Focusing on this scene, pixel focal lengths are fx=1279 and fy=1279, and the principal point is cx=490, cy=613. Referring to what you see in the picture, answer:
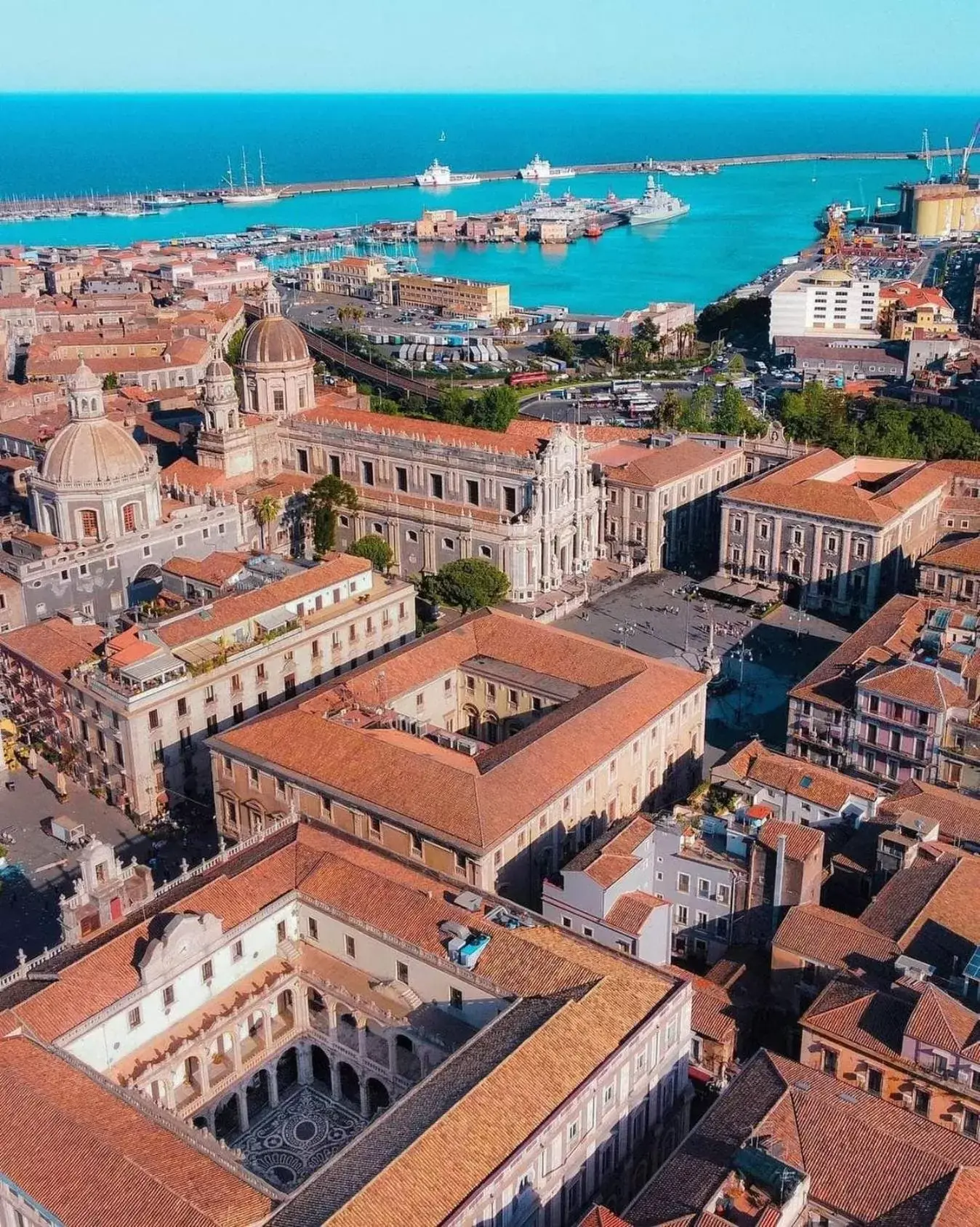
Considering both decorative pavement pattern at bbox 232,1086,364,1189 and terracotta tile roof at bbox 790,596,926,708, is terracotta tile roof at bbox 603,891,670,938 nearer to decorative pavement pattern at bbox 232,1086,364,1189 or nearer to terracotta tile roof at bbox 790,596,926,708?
decorative pavement pattern at bbox 232,1086,364,1189

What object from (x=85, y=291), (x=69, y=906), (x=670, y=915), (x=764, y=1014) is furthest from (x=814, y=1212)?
(x=85, y=291)

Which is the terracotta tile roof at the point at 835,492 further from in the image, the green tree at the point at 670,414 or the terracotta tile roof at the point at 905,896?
the terracotta tile roof at the point at 905,896

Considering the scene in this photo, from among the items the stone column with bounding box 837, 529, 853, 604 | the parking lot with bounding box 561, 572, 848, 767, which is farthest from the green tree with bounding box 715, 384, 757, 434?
the stone column with bounding box 837, 529, 853, 604

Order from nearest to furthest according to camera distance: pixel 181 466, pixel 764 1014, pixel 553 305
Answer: pixel 764 1014 → pixel 181 466 → pixel 553 305

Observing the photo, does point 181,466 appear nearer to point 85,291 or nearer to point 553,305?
point 85,291

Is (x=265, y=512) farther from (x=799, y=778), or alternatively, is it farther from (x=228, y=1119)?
(x=228, y=1119)
